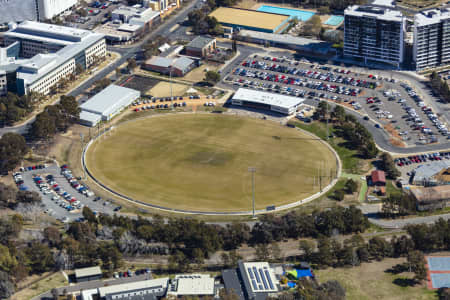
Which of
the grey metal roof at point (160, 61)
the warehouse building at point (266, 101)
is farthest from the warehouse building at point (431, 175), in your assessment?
the grey metal roof at point (160, 61)

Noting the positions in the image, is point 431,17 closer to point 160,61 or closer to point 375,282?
point 160,61

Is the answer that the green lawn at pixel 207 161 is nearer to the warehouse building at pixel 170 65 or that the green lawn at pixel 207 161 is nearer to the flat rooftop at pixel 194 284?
the warehouse building at pixel 170 65

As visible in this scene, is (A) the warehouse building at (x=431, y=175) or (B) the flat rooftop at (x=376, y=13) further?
(B) the flat rooftop at (x=376, y=13)

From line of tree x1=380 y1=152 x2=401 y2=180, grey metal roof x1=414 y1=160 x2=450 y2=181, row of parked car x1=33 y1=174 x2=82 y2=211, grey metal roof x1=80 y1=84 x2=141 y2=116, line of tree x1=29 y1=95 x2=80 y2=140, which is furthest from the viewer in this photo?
grey metal roof x1=80 y1=84 x2=141 y2=116

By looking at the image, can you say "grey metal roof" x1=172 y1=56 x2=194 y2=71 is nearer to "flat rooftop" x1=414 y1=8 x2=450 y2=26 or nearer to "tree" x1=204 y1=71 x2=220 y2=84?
"tree" x1=204 y1=71 x2=220 y2=84

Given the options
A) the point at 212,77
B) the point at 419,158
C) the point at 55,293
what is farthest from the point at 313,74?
the point at 55,293

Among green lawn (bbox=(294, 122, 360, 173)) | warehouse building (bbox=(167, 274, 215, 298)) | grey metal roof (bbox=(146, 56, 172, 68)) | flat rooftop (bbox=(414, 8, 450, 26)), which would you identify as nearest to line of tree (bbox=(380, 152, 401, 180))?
green lawn (bbox=(294, 122, 360, 173))
